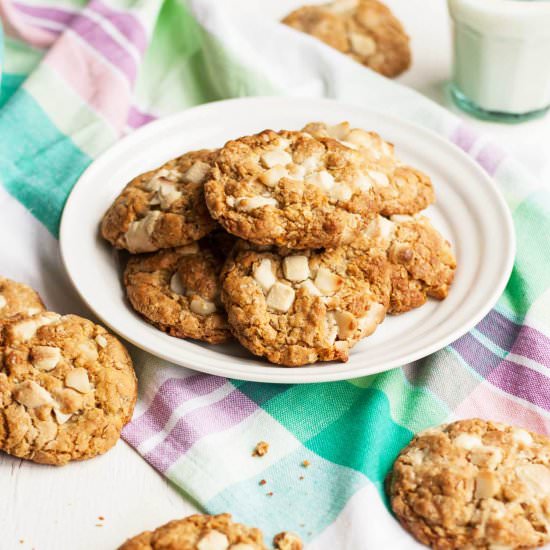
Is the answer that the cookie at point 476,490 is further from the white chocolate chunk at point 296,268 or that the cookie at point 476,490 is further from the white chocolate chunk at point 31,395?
the white chocolate chunk at point 31,395

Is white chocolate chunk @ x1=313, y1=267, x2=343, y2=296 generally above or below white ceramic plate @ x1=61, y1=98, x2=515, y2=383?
above

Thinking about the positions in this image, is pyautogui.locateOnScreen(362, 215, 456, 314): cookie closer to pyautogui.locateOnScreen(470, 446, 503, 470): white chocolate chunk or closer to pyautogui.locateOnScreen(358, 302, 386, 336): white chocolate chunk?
pyautogui.locateOnScreen(358, 302, 386, 336): white chocolate chunk

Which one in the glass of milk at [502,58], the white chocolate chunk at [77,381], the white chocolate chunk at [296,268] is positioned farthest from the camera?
the glass of milk at [502,58]

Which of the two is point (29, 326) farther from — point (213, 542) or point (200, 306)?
point (213, 542)

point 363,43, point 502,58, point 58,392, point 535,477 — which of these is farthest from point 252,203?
point 363,43

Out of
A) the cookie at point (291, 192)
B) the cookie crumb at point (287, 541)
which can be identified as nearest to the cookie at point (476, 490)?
the cookie crumb at point (287, 541)

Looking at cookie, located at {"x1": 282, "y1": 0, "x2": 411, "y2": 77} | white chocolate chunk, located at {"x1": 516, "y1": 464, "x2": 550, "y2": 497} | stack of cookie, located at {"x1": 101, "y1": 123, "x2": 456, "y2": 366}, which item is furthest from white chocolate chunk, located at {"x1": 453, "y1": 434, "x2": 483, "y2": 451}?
cookie, located at {"x1": 282, "y1": 0, "x2": 411, "y2": 77}
